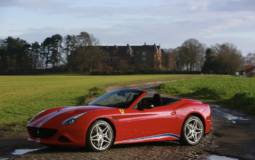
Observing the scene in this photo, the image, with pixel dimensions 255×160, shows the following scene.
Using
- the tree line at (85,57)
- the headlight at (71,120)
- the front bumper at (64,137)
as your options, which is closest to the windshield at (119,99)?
the headlight at (71,120)

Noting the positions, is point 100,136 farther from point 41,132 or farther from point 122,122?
point 41,132

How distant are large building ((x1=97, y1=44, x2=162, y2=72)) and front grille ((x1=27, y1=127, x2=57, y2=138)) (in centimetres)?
14104

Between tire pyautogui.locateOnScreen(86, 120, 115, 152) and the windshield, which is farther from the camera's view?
the windshield

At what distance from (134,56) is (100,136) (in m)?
161

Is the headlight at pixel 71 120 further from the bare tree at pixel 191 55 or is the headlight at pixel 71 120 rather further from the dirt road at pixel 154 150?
the bare tree at pixel 191 55

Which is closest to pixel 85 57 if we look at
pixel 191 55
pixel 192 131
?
pixel 191 55

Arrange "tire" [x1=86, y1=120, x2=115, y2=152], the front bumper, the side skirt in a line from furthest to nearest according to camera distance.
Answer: the side skirt → "tire" [x1=86, y1=120, x2=115, y2=152] → the front bumper

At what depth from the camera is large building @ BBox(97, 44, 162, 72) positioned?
158 m

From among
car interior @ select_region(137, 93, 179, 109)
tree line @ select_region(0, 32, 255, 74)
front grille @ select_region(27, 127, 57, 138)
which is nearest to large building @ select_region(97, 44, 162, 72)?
tree line @ select_region(0, 32, 255, 74)

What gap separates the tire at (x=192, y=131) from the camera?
11383 millimetres

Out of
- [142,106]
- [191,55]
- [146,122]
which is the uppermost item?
[191,55]

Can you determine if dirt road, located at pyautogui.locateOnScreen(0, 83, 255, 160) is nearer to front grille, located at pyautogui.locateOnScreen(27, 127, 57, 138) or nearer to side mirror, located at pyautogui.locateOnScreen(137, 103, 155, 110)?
front grille, located at pyautogui.locateOnScreen(27, 127, 57, 138)

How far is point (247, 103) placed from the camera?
23.7 metres

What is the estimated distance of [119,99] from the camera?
10.9 metres
